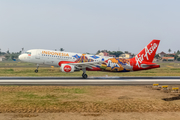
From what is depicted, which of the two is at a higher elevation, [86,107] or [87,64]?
[87,64]

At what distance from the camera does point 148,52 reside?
41.2 meters

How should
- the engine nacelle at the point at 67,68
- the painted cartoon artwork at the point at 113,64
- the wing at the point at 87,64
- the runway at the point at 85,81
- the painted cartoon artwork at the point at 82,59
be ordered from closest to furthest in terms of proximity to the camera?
the runway at the point at 85,81
the engine nacelle at the point at 67,68
the wing at the point at 87,64
the painted cartoon artwork at the point at 82,59
the painted cartoon artwork at the point at 113,64

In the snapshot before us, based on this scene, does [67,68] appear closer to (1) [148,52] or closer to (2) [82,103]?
(1) [148,52]

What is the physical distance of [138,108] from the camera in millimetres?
17172

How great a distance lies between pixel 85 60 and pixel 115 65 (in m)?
6.45

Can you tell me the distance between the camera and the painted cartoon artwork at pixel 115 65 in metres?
40.0

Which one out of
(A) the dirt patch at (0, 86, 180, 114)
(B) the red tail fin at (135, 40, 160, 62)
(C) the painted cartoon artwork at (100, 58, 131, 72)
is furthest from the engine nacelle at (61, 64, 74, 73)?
(A) the dirt patch at (0, 86, 180, 114)

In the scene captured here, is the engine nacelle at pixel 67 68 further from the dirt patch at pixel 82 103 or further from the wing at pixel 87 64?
the dirt patch at pixel 82 103

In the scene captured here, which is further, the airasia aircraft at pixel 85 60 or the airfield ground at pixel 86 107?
the airasia aircraft at pixel 85 60

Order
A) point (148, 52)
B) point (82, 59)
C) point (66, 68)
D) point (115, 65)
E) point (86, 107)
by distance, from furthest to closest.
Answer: point (148, 52), point (115, 65), point (82, 59), point (66, 68), point (86, 107)

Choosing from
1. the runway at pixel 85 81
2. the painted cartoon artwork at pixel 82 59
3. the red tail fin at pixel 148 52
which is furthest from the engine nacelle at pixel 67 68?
the red tail fin at pixel 148 52

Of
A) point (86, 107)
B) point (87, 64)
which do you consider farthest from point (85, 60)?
point (86, 107)

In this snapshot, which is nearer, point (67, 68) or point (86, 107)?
point (86, 107)

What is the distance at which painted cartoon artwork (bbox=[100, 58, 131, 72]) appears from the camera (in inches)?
1574
